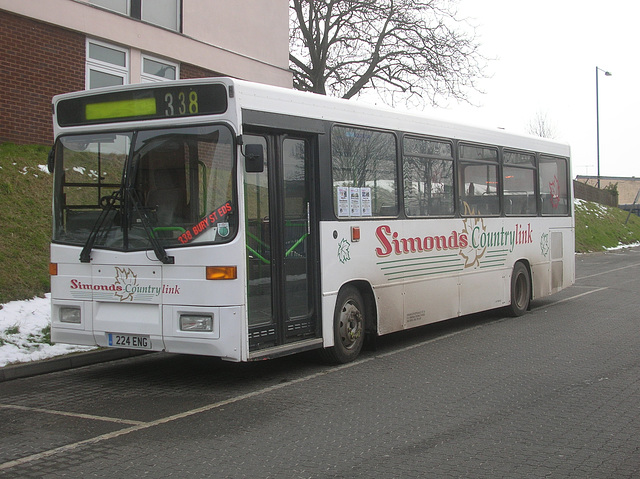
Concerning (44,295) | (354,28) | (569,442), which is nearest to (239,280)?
(569,442)

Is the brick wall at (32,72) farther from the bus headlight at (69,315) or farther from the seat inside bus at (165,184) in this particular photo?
the seat inside bus at (165,184)

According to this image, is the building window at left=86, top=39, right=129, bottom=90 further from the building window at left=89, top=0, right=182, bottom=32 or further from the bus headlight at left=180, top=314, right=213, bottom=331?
the bus headlight at left=180, top=314, right=213, bottom=331

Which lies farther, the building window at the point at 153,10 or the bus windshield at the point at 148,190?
the building window at the point at 153,10

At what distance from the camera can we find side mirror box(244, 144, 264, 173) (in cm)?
754

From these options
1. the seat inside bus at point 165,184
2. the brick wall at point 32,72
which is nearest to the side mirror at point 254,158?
the seat inside bus at point 165,184

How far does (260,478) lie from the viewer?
507cm

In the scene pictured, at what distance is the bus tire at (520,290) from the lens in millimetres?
13398

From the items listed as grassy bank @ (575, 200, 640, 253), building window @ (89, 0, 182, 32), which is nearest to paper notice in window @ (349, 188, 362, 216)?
building window @ (89, 0, 182, 32)

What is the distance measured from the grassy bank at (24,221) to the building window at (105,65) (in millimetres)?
2612

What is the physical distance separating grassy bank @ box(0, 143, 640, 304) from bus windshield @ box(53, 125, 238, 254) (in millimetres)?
3391

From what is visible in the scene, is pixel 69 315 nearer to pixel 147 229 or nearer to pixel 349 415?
pixel 147 229

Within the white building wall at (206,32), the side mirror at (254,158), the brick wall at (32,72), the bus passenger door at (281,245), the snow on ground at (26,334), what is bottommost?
the snow on ground at (26,334)

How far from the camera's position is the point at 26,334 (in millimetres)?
9797

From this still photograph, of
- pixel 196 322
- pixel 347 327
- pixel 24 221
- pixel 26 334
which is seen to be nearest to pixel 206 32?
pixel 24 221
